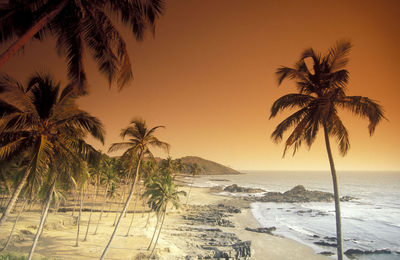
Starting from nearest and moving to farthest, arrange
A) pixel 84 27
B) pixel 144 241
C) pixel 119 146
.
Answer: pixel 84 27 < pixel 119 146 < pixel 144 241

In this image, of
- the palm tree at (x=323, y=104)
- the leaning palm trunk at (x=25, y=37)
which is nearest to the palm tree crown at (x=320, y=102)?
the palm tree at (x=323, y=104)

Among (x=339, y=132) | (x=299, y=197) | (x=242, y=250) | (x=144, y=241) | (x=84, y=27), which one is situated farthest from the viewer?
(x=299, y=197)

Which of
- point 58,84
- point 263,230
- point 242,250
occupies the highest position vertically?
point 58,84

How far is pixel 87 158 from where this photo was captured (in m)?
9.91

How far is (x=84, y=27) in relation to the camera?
645 centimetres

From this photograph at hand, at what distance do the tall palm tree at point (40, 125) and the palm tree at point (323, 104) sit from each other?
8819 mm

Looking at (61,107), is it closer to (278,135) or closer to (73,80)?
(73,80)

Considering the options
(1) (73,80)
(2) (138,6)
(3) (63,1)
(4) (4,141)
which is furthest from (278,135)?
(4) (4,141)

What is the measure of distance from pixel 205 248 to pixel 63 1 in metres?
25.1

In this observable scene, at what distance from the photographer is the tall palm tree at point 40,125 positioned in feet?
25.3

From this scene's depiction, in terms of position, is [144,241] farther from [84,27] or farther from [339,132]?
[84,27]

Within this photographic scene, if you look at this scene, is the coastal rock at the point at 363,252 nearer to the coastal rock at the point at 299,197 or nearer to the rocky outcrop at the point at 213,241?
the rocky outcrop at the point at 213,241

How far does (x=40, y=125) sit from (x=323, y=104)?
11.8 m

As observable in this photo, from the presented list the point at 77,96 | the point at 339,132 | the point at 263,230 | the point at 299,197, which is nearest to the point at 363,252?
→ the point at 263,230
